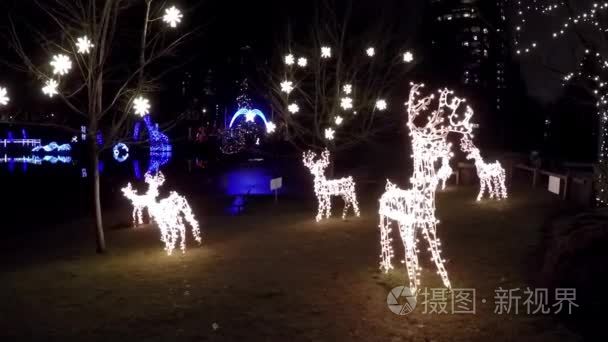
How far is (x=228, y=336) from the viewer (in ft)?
17.5

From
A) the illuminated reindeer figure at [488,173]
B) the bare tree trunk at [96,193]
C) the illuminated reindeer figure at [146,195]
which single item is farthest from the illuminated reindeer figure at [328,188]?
the bare tree trunk at [96,193]

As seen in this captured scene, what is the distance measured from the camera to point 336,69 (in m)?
17.0

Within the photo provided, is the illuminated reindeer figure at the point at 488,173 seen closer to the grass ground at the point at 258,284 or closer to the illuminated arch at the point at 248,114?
the grass ground at the point at 258,284

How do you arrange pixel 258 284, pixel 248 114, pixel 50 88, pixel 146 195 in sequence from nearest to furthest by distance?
pixel 258 284 → pixel 50 88 → pixel 146 195 → pixel 248 114

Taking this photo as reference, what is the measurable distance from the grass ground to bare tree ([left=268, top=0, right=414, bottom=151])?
224 inches

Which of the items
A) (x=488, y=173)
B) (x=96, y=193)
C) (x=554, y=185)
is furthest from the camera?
(x=554, y=185)

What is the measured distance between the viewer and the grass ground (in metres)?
5.50

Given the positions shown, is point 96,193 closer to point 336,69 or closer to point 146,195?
point 146,195

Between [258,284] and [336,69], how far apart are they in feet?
36.9

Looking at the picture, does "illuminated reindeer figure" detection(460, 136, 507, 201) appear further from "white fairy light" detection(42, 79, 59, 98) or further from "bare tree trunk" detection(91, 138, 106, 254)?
"white fairy light" detection(42, 79, 59, 98)

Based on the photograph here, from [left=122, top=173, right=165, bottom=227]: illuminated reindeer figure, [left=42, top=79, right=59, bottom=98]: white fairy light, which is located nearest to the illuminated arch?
[left=122, top=173, right=165, bottom=227]: illuminated reindeer figure

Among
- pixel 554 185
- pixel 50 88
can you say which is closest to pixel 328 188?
pixel 50 88

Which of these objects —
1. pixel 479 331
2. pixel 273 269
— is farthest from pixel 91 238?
pixel 479 331

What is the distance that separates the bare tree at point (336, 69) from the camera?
16.4 metres
